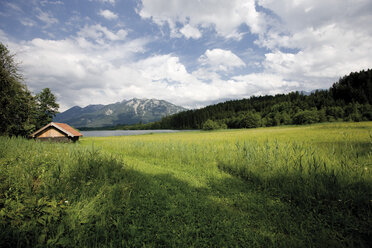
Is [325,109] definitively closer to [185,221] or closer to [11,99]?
[185,221]

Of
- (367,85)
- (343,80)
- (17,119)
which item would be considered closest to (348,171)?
(17,119)

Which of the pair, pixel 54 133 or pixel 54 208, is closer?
pixel 54 208

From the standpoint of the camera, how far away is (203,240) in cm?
320

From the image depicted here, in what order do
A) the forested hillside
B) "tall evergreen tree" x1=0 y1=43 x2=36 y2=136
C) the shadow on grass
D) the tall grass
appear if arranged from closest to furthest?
the tall grass < the shadow on grass < "tall evergreen tree" x1=0 y1=43 x2=36 y2=136 < the forested hillside

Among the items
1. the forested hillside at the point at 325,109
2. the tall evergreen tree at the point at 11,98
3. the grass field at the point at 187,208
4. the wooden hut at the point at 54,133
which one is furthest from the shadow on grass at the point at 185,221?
the forested hillside at the point at 325,109

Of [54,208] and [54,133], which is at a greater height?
[54,133]

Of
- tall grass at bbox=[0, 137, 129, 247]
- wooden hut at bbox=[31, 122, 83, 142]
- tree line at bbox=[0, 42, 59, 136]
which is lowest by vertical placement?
tall grass at bbox=[0, 137, 129, 247]

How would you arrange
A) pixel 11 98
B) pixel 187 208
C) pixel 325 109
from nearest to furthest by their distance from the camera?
pixel 187 208, pixel 11 98, pixel 325 109

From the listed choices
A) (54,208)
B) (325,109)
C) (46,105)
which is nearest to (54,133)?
(46,105)

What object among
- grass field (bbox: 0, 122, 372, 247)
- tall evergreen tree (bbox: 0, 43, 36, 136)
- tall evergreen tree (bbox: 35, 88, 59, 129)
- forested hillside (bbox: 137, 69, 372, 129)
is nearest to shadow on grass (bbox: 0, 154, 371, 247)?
grass field (bbox: 0, 122, 372, 247)

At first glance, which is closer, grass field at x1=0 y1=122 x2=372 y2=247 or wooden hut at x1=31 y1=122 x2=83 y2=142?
grass field at x1=0 y1=122 x2=372 y2=247


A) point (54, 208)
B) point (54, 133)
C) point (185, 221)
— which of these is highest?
point (54, 133)

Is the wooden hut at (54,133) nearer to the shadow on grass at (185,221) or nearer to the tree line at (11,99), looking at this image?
the tree line at (11,99)

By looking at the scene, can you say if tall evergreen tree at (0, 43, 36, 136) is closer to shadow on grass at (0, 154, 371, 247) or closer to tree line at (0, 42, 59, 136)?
tree line at (0, 42, 59, 136)
